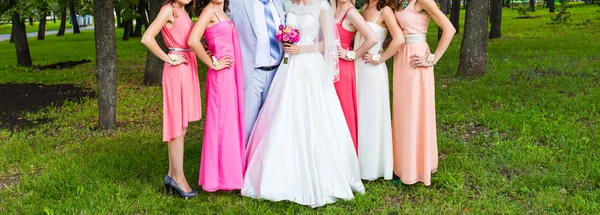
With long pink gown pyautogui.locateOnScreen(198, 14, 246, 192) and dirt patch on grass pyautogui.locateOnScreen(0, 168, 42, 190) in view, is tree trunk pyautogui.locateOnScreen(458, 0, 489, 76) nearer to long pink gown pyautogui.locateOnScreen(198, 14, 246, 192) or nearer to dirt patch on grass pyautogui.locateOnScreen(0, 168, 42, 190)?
long pink gown pyautogui.locateOnScreen(198, 14, 246, 192)

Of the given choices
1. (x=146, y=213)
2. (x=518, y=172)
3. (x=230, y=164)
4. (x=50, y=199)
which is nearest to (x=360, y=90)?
(x=230, y=164)

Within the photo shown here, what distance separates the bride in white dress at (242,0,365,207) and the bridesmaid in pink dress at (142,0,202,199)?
0.68m

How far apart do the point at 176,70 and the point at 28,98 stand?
7424mm

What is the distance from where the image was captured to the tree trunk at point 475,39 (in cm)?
1162

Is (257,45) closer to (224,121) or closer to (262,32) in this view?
(262,32)

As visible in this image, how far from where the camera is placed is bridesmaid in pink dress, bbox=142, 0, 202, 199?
4688 mm

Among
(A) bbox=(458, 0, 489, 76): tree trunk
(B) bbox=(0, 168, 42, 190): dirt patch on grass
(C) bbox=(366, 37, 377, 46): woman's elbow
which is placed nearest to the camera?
(C) bbox=(366, 37, 377, 46): woman's elbow

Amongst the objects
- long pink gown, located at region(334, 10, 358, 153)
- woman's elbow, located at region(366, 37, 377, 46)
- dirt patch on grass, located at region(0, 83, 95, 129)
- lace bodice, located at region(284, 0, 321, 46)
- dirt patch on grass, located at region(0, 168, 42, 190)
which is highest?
lace bodice, located at region(284, 0, 321, 46)

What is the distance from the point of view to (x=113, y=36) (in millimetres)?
8195

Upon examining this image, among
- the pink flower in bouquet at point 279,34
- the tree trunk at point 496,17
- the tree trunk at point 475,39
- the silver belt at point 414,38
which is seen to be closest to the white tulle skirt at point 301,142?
the pink flower in bouquet at point 279,34

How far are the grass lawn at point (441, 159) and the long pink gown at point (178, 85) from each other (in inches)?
30.1

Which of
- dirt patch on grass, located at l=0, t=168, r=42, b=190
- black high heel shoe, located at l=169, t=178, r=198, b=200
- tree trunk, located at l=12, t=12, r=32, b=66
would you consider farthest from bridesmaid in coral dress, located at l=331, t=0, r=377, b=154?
tree trunk, located at l=12, t=12, r=32, b=66

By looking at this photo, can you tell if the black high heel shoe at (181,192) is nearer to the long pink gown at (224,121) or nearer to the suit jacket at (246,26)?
the long pink gown at (224,121)

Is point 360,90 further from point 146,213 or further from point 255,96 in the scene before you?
point 146,213
